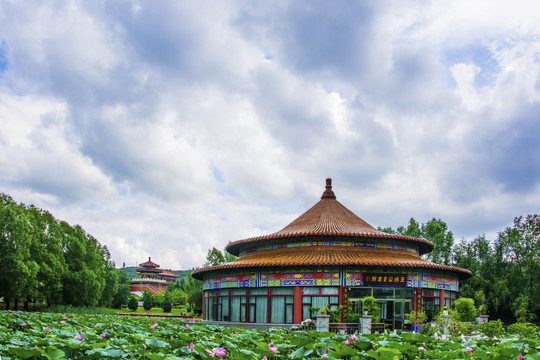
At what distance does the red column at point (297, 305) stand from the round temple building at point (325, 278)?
0.07 meters

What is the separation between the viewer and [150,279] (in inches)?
4564

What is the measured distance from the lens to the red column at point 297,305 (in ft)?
105

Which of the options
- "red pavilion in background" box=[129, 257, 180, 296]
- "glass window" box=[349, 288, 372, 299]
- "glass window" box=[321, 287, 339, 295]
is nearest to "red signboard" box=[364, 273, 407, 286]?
"glass window" box=[349, 288, 372, 299]

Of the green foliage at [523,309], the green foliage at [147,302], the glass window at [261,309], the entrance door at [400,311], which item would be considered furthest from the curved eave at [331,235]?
A: the green foliage at [147,302]

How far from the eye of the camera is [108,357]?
22.5 ft

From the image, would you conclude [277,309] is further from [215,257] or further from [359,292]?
[215,257]

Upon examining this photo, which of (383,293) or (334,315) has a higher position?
(383,293)

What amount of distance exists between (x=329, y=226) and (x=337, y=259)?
21.1 ft

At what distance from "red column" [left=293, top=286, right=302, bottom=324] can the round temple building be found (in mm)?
65

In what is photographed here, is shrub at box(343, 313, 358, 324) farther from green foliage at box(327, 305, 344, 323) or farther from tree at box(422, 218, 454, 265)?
tree at box(422, 218, 454, 265)

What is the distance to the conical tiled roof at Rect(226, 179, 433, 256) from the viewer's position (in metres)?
36.6

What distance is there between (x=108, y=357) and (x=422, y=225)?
59017 millimetres

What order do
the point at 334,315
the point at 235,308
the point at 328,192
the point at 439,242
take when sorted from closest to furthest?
the point at 334,315, the point at 235,308, the point at 328,192, the point at 439,242

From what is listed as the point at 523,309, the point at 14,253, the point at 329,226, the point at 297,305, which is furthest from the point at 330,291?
the point at 14,253
